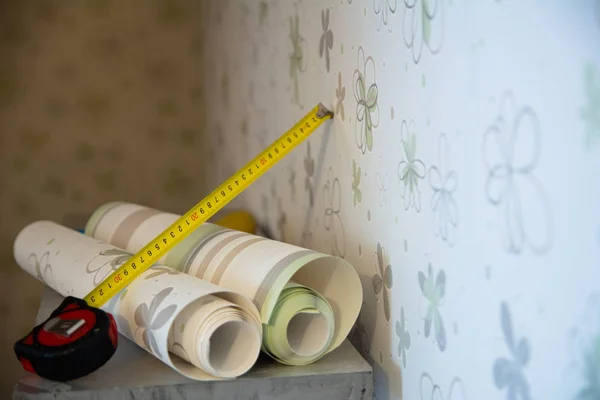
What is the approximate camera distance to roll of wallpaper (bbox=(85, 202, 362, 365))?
2.86 feet

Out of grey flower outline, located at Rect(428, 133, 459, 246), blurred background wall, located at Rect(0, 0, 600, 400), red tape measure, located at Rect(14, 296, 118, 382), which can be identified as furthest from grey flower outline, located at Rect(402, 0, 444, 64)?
red tape measure, located at Rect(14, 296, 118, 382)

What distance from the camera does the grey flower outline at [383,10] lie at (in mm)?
850

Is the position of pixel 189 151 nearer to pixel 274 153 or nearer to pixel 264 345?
pixel 274 153

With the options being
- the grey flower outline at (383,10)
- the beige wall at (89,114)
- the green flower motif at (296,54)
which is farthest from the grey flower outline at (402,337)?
the beige wall at (89,114)

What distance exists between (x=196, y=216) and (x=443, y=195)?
43 cm

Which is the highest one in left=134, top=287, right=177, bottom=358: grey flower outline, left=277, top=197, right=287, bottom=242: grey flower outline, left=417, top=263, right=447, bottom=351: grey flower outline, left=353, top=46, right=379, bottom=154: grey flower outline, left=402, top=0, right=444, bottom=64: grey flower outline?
left=402, top=0, right=444, bottom=64: grey flower outline

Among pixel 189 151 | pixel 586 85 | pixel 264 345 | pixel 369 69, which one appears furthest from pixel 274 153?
pixel 189 151

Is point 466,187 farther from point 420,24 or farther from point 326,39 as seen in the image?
point 326,39

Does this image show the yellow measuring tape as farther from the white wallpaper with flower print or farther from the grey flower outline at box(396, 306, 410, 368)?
the grey flower outline at box(396, 306, 410, 368)

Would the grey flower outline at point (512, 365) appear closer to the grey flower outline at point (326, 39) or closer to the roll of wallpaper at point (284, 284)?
the roll of wallpaper at point (284, 284)

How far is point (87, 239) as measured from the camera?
3.97 feet

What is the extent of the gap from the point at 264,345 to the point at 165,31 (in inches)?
68.7

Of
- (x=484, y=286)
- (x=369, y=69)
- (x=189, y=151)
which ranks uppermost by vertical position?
(x=369, y=69)

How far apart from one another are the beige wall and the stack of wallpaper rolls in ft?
4.38
